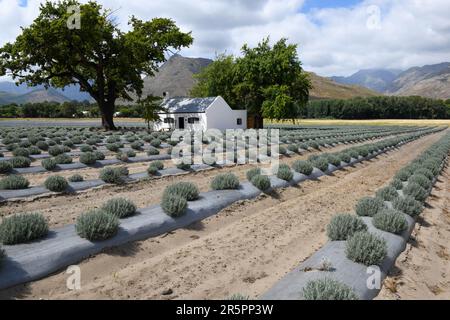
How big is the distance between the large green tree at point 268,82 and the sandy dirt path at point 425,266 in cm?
3849

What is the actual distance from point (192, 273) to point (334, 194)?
26.2 feet

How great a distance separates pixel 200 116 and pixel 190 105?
3.85m

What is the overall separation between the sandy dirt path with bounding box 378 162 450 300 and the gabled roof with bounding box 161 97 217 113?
132ft

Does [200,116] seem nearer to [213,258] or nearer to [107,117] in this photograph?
[107,117]

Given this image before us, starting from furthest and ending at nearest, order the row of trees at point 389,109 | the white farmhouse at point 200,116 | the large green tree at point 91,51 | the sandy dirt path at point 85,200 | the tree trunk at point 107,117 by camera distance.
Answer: the row of trees at point 389,109 < the white farmhouse at point 200,116 < the tree trunk at point 107,117 < the large green tree at point 91,51 < the sandy dirt path at point 85,200

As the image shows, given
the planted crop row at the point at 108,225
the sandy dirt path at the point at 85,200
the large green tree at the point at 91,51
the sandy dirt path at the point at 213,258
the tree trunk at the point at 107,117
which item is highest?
→ the large green tree at the point at 91,51

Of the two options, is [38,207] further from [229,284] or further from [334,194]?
[334,194]

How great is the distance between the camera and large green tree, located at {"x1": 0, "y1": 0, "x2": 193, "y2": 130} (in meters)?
34.5

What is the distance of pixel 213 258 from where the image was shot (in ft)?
22.5

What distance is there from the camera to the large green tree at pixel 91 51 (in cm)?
3450

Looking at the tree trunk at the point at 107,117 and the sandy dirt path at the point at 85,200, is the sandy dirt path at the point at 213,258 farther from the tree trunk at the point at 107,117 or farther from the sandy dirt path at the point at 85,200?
the tree trunk at the point at 107,117

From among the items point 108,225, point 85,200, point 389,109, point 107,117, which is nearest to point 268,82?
point 107,117

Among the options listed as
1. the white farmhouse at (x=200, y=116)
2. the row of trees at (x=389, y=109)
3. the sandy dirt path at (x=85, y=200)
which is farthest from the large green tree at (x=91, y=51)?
the row of trees at (x=389, y=109)

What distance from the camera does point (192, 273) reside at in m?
6.19
